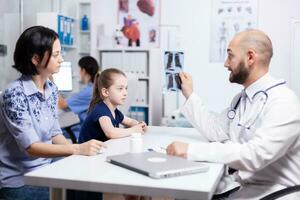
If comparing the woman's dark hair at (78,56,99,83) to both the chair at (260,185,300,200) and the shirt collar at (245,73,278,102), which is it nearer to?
the shirt collar at (245,73,278,102)

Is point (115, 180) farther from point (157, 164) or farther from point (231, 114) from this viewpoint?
point (231, 114)

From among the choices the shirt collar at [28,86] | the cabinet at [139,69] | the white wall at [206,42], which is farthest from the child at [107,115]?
the white wall at [206,42]

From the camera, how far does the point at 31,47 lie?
1.67m

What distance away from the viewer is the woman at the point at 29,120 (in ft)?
5.18

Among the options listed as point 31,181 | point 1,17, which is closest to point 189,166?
point 31,181

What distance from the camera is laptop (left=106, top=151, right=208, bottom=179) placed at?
1169 mm

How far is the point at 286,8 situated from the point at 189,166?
11.6ft

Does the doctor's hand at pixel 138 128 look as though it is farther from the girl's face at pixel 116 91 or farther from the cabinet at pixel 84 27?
the cabinet at pixel 84 27

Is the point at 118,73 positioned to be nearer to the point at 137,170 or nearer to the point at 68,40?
the point at 137,170

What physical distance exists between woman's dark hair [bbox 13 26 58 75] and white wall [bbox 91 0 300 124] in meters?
2.87

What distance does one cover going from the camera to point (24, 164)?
5.55 ft

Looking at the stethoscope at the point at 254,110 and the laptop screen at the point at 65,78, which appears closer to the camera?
the stethoscope at the point at 254,110

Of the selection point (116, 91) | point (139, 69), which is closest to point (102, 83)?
point (116, 91)

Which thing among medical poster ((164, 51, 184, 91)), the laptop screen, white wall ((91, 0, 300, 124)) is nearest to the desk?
medical poster ((164, 51, 184, 91))
